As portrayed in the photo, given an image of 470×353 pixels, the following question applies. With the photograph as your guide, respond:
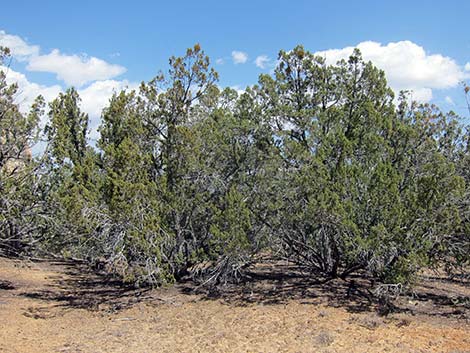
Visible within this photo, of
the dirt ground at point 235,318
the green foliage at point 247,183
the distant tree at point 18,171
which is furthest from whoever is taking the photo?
the distant tree at point 18,171

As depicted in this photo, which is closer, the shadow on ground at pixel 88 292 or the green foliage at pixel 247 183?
the green foliage at pixel 247 183

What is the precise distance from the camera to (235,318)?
963cm

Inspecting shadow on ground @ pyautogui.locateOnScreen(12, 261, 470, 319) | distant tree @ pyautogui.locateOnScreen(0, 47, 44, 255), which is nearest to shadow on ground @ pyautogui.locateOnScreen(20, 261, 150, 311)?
shadow on ground @ pyautogui.locateOnScreen(12, 261, 470, 319)

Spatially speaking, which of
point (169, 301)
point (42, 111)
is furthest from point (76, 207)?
point (42, 111)

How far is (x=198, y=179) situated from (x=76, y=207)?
2964 mm

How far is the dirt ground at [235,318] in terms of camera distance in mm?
8055

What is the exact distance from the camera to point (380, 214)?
955 cm

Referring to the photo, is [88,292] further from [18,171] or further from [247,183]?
[247,183]

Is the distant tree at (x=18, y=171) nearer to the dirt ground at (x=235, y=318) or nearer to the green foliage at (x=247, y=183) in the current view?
the green foliage at (x=247, y=183)

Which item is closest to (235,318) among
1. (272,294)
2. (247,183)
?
(272,294)

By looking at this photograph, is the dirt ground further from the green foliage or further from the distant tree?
the distant tree

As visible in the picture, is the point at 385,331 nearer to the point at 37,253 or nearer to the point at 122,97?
the point at 122,97

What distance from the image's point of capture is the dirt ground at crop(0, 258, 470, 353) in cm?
805

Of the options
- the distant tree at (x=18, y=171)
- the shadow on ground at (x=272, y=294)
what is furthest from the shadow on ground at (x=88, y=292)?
the distant tree at (x=18, y=171)
